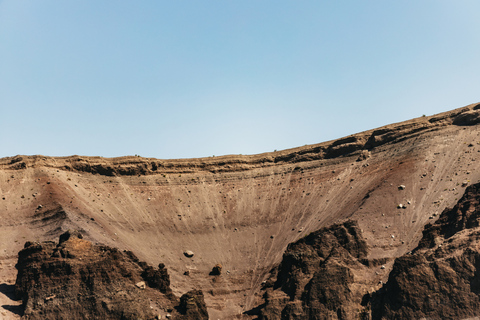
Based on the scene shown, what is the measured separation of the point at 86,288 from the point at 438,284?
22079mm

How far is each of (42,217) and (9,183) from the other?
1027 cm

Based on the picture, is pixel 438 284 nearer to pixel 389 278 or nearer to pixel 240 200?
pixel 389 278

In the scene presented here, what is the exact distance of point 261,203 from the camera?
6950cm

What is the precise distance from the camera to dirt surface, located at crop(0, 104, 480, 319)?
55625 mm

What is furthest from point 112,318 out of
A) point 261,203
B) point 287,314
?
point 261,203

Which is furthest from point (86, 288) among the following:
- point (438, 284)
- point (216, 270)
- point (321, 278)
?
point (438, 284)

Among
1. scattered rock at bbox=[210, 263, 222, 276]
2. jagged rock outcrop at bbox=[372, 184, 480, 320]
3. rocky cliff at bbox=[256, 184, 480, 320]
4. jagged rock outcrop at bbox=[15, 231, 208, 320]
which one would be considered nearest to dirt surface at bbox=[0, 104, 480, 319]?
scattered rock at bbox=[210, 263, 222, 276]

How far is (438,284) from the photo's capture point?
42.8 metres

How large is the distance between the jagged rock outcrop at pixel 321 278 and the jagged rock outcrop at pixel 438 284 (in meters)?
2.22

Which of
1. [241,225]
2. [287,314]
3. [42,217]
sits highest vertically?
[42,217]

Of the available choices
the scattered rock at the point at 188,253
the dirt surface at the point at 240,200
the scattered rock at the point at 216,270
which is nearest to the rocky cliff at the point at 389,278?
the dirt surface at the point at 240,200

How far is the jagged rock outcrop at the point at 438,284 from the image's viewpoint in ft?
137

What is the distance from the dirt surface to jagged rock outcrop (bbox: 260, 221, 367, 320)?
6.06 feet

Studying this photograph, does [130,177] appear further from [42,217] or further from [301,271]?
[301,271]
